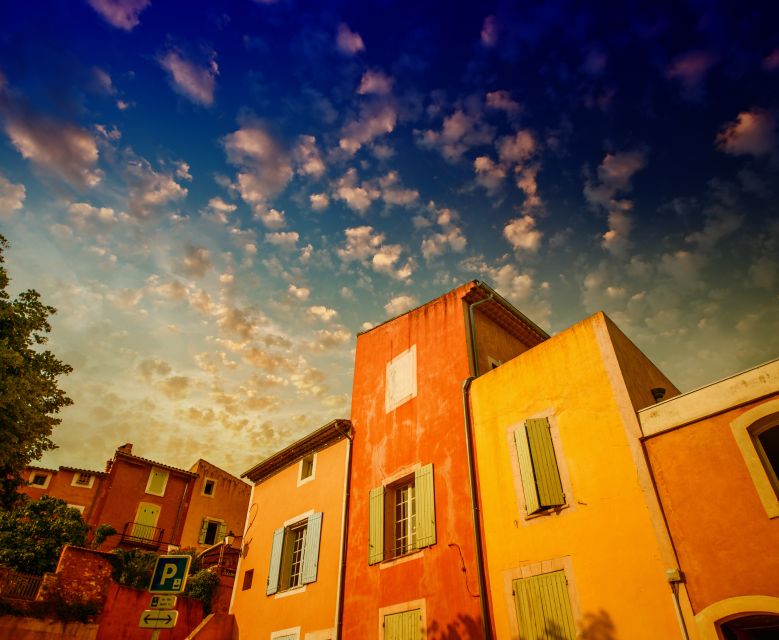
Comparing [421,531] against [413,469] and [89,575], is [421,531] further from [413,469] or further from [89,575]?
[89,575]

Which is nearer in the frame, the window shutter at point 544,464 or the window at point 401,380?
the window shutter at point 544,464

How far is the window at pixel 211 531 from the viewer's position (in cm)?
3266

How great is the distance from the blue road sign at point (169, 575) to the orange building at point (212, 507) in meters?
28.3

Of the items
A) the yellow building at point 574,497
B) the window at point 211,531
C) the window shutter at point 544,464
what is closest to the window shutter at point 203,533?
the window at point 211,531

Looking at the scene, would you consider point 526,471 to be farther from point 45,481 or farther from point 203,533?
point 45,481

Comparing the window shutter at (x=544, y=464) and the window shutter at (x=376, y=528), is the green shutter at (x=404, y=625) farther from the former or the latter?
the window shutter at (x=544, y=464)

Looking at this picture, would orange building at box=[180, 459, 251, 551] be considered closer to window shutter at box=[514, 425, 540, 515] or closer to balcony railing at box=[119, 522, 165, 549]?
balcony railing at box=[119, 522, 165, 549]

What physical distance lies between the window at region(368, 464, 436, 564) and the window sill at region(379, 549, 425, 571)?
0.08 meters

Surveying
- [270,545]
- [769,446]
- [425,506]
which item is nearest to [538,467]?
[425,506]

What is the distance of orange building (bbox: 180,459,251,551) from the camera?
32.4 m

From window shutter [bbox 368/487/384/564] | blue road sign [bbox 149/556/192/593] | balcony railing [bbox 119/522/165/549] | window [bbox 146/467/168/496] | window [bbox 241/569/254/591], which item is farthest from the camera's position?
window [bbox 146/467/168/496]

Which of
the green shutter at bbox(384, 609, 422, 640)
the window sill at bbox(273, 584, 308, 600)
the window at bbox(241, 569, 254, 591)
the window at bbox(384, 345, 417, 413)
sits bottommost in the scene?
the green shutter at bbox(384, 609, 422, 640)

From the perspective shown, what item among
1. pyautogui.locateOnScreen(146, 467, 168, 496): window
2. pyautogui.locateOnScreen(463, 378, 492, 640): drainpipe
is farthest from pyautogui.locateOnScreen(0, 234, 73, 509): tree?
pyautogui.locateOnScreen(146, 467, 168, 496): window

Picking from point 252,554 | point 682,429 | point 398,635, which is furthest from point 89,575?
point 682,429
